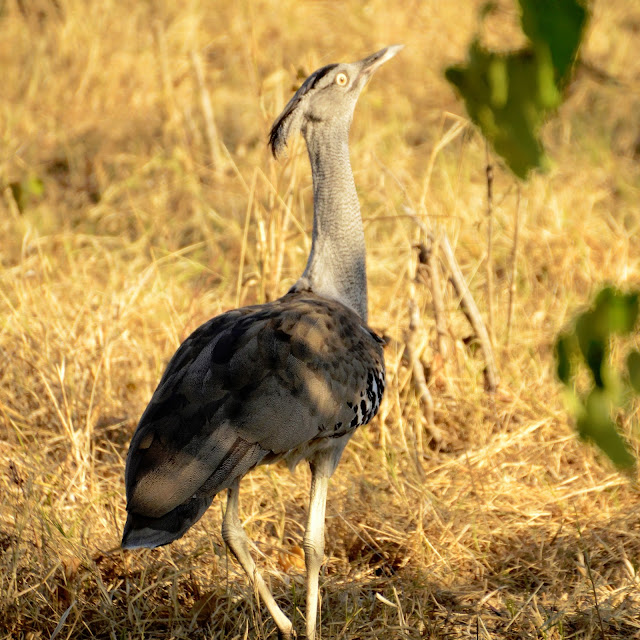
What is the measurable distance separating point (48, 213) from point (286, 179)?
1.99m

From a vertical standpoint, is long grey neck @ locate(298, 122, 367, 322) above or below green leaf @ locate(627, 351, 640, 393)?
below

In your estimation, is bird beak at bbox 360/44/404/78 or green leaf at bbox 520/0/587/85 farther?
bird beak at bbox 360/44/404/78

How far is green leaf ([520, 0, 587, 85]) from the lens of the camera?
933 millimetres

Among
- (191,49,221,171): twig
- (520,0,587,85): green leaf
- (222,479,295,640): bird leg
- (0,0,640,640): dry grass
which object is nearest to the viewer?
(520,0,587,85): green leaf

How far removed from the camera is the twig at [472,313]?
375cm

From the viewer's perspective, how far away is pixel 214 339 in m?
2.65

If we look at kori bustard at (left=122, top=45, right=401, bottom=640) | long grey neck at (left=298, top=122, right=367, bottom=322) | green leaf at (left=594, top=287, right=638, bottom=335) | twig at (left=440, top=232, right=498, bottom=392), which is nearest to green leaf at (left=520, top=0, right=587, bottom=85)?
green leaf at (left=594, top=287, right=638, bottom=335)

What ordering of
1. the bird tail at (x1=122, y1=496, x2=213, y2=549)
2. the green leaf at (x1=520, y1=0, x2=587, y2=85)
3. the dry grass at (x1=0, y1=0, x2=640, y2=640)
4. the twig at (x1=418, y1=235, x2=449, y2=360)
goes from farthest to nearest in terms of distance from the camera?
the twig at (x1=418, y1=235, x2=449, y2=360) < the dry grass at (x1=0, y1=0, x2=640, y2=640) < the bird tail at (x1=122, y1=496, x2=213, y2=549) < the green leaf at (x1=520, y1=0, x2=587, y2=85)

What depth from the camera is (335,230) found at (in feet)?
10.0

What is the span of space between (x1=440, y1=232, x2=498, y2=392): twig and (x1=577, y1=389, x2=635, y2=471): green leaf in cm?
263

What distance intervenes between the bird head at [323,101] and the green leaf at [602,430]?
2119 millimetres

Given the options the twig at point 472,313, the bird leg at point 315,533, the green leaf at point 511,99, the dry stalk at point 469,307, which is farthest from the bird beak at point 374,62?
the green leaf at point 511,99

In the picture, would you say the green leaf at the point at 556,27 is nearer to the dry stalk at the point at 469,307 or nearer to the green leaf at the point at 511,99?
the green leaf at the point at 511,99

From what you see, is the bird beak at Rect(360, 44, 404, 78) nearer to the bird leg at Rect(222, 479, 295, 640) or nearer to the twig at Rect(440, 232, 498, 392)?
the twig at Rect(440, 232, 498, 392)
